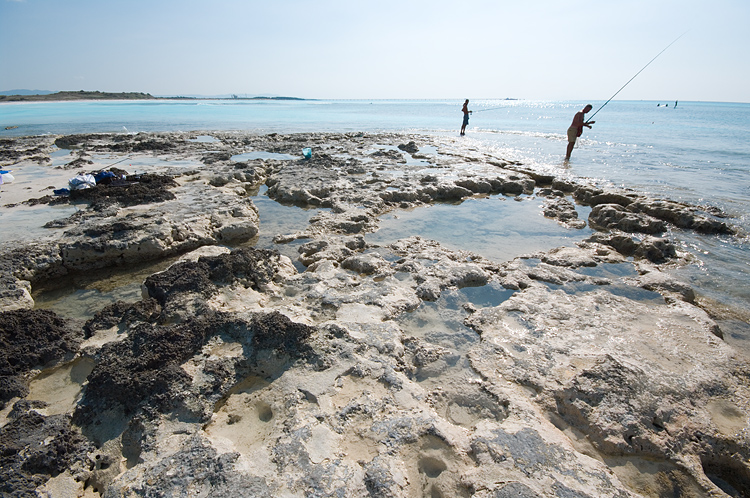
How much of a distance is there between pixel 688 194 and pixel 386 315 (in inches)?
424

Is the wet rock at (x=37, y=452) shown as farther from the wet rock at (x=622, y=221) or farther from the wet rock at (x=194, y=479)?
the wet rock at (x=622, y=221)

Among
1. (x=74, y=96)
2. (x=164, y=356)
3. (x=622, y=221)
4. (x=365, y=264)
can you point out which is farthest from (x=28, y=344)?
(x=74, y=96)

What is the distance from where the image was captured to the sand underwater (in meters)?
2.17

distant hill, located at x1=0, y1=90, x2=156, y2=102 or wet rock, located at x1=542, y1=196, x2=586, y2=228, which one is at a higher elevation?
distant hill, located at x1=0, y1=90, x2=156, y2=102

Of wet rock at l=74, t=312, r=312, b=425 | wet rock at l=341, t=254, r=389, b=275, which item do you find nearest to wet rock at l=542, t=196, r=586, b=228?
wet rock at l=341, t=254, r=389, b=275

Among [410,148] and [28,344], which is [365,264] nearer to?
[28,344]

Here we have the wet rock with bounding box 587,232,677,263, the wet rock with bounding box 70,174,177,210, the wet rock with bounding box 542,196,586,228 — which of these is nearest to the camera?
the wet rock with bounding box 587,232,677,263

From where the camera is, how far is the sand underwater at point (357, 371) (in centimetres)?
217

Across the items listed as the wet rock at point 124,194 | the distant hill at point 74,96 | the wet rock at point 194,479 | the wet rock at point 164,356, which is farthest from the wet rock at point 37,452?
the distant hill at point 74,96

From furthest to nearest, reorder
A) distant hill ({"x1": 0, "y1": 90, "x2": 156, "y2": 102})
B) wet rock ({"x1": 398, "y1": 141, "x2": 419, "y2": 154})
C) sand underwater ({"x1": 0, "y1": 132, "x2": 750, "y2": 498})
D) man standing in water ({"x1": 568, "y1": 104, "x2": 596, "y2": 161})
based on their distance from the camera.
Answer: distant hill ({"x1": 0, "y1": 90, "x2": 156, "y2": 102})
wet rock ({"x1": 398, "y1": 141, "x2": 419, "y2": 154})
man standing in water ({"x1": 568, "y1": 104, "x2": 596, "y2": 161})
sand underwater ({"x1": 0, "y1": 132, "x2": 750, "y2": 498})

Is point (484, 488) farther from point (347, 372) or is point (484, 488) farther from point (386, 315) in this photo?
point (386, 315)

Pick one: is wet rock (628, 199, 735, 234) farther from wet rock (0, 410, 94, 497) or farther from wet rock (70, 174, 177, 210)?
wet rock (70, 174, 177, 210)

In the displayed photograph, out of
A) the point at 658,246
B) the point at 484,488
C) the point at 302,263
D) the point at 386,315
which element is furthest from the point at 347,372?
the point at 658,246

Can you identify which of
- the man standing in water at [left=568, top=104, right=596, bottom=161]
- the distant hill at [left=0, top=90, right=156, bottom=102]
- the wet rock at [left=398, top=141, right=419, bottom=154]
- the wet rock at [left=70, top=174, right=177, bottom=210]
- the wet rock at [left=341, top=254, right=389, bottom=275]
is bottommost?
the wet rock at [left=341, top=254, right=389, bottom=275]
